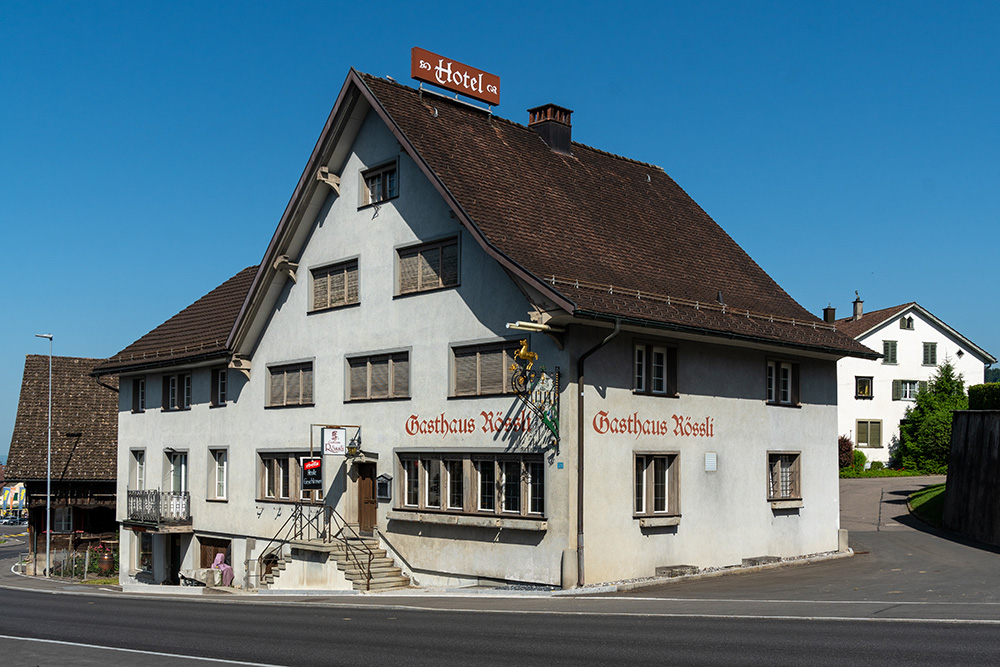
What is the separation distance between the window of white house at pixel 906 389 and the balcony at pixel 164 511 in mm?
44317

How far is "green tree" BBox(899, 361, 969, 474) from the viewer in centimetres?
5540

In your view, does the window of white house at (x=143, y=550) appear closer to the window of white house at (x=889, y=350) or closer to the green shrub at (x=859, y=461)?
the green shrub at (x=859, y=461)

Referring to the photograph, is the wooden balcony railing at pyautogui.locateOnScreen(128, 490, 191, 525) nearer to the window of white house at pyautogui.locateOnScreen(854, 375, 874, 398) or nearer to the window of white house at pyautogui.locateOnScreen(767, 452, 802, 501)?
the window of white house at pyautogui.locateOnScreen(767, 452, 802, 501)

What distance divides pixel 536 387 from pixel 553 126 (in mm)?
10381

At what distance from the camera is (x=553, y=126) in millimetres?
29250

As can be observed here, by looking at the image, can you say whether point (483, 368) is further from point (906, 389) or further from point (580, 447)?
point (906, 389)

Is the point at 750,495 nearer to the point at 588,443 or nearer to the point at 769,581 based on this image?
the point at 769,581

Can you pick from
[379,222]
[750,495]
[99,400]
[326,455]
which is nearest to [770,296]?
[750,495]

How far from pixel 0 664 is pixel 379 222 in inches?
619

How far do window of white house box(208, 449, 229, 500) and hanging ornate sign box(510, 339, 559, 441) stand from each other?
561 inches

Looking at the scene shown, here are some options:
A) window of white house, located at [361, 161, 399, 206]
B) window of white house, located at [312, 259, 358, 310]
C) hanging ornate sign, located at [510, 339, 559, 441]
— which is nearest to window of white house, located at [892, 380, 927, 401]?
window of white house, located at [312, 259, 358, 310]

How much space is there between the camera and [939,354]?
64.8m

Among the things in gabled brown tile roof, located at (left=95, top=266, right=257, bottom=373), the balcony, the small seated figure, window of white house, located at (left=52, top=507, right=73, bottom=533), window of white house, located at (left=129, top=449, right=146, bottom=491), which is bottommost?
window of white house, located at (left=52, top=507, right=73, bottom=533)

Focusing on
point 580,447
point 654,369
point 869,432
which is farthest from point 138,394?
point 869,432
